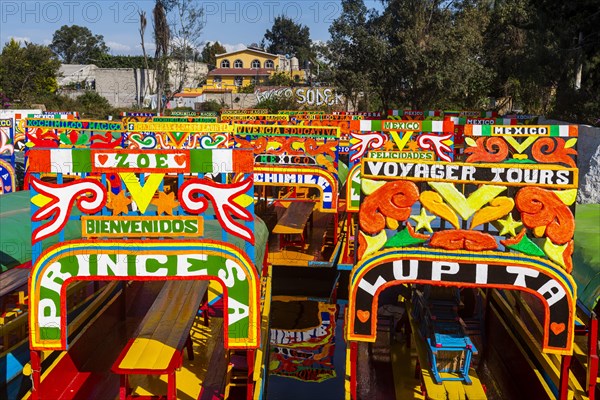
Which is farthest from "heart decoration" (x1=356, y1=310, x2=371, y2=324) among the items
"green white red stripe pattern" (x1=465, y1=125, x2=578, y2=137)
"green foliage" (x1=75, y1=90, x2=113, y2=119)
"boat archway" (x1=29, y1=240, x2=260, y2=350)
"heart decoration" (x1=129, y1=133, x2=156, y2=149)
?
"green foliage" (x1=75, y1=90, x2=113, y2=119)

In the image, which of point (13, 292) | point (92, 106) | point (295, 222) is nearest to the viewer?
point (13, 292)

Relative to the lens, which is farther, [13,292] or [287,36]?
[287,36]

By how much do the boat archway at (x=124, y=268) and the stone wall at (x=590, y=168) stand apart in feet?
56.0

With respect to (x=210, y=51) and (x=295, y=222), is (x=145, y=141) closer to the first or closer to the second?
(x=295, y=222)

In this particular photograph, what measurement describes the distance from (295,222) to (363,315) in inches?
349

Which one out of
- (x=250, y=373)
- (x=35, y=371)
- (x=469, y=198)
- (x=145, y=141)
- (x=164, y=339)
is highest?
(x=145, y=141)

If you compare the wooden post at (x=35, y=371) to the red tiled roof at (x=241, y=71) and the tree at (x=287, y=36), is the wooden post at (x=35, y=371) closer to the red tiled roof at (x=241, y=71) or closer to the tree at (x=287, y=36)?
the red tiled roof at (x=241, y=71)

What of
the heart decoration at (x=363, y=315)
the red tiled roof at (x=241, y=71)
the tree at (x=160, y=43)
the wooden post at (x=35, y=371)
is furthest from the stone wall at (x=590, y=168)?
the red tiled roof at (x=241, y=71)

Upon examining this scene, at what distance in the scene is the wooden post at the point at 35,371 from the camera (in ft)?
20.3

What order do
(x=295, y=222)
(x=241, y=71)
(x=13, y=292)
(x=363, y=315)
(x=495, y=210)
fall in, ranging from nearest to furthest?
(x=495, y=210)
(x=363, y=315)
(x=13, y=292)
(x=295, y=222)
(x=241, y=71)

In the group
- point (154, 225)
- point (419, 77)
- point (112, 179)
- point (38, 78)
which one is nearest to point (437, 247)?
point (154, 225)

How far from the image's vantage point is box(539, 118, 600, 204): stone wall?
66.0 ft

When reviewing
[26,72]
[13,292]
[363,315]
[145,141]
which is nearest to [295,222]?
[145,141]

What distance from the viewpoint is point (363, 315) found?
20.2 ft
